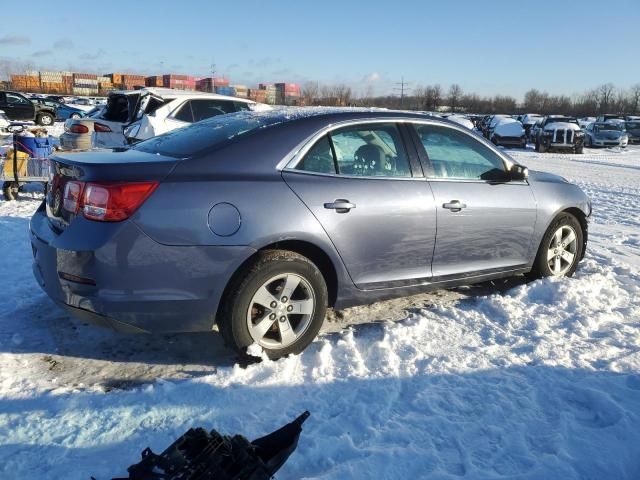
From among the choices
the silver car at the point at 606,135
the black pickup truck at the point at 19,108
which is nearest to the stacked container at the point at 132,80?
the black pickup truck at the point at 19,108

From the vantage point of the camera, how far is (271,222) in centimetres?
320

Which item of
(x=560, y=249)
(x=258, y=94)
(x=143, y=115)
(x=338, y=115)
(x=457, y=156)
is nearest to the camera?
(x=338, y=115)

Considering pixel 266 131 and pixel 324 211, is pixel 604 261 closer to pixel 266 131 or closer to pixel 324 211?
pixel 324 211

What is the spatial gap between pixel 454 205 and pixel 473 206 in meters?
0.22

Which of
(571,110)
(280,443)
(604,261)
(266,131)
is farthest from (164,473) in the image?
(571,110)

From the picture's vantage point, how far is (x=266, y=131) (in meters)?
3.48

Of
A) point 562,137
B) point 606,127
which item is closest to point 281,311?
point 562,137

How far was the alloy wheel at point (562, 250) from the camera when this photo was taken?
494 centimetres

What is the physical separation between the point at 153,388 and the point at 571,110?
312 feet

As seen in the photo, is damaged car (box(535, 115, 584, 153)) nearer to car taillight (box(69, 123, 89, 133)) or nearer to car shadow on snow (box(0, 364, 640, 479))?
car taillight (box(69, 123, 89, 133))

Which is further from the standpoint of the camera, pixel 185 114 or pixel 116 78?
pixel 116 78

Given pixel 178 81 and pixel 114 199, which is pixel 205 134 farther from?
pixel 178 81

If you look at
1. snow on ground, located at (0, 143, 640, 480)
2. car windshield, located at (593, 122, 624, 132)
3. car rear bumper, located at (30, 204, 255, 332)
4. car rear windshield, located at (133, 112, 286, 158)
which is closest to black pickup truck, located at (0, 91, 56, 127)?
snow on ground, located at (0, 143, 640, 480)

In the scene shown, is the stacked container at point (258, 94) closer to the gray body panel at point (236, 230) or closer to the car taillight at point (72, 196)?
the gray body panel at point (236, 230)
